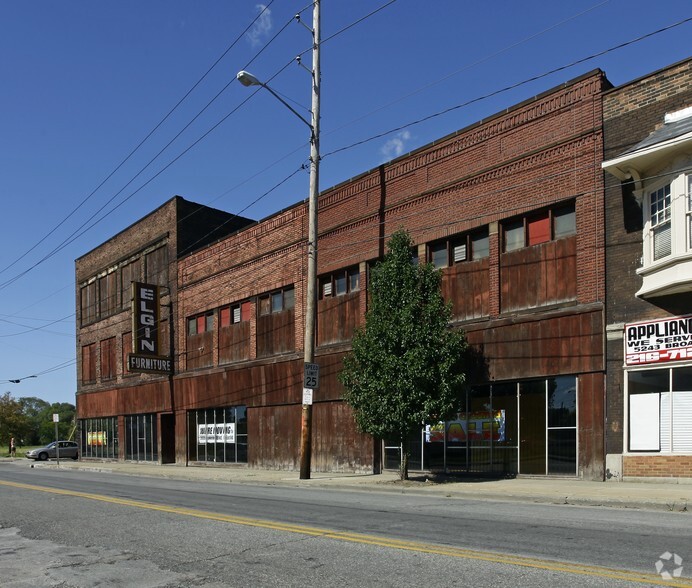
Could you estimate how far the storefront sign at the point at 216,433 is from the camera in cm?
3195

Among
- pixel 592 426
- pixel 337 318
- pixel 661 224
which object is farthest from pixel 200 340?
pixel 661 224

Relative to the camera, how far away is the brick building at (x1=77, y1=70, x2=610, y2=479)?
18047mm

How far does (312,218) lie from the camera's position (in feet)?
71.0

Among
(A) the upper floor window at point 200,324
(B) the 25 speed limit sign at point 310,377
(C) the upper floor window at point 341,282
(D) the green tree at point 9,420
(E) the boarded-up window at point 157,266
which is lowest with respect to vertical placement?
(D) the green tree at point 9,420

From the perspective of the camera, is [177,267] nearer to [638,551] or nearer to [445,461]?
[445,461]

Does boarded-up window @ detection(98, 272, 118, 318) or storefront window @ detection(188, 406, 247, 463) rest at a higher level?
boarded-up window @ detection(98, 272, 118, 318)

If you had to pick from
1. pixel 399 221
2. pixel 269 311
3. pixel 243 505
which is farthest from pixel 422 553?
pixel 269 311

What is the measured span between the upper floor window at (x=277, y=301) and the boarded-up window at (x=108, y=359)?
17.2 meters

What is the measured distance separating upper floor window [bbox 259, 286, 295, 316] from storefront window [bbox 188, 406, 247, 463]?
4.59 meters

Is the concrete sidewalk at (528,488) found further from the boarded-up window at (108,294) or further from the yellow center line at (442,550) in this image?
the boarded-up window at (108,294)

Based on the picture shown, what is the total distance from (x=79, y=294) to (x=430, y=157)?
111 feet

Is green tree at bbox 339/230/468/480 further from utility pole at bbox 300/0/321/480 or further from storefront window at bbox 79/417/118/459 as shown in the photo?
storefront window at bbox 79/417/118/459

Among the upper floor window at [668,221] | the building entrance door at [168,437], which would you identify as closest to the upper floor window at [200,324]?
the building entrance door at [168,437]

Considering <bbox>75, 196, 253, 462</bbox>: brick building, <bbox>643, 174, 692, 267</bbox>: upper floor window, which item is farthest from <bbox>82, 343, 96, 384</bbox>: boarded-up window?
<bbox>643, 174, 692, 267</bbox>: upper floor window
